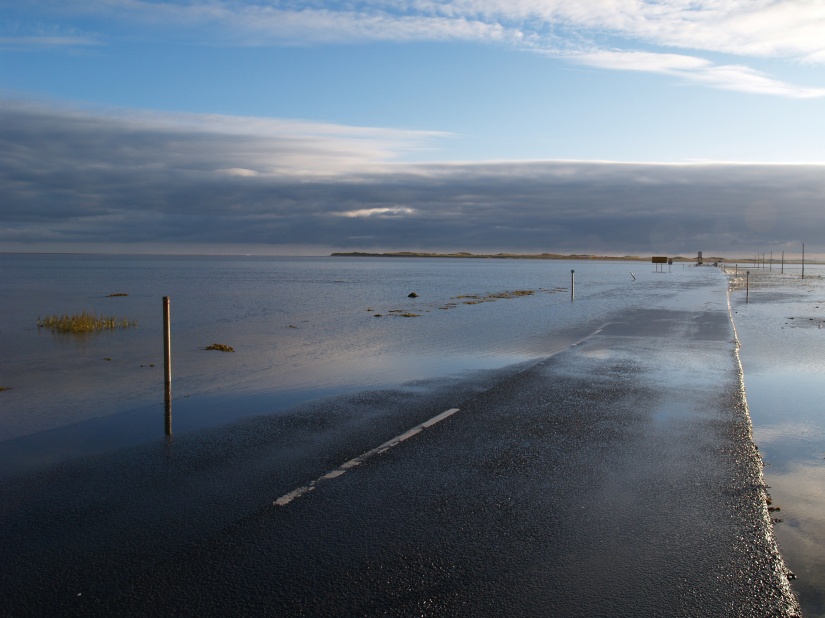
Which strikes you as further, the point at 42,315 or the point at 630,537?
the point at 42,315

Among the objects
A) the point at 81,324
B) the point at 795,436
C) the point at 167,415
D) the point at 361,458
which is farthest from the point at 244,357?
the point at 795,436

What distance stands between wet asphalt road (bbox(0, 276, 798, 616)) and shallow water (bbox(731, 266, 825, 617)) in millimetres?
237

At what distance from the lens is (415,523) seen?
18.9 feet

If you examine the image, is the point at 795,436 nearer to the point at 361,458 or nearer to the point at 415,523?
the point at 361,458

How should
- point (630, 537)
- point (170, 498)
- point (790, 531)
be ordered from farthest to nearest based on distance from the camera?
point (170, 498) → point (790, 531) → point (630, 537)

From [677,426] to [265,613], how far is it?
6794mm

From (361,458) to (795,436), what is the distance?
6066 mm

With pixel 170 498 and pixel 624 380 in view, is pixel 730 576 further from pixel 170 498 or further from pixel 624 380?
pixel 624 380

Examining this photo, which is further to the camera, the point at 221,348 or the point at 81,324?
the point at 81,324

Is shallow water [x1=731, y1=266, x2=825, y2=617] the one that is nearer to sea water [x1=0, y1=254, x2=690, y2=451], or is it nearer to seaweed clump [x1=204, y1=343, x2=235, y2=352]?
sea water [x1=0, y1=254, x2=690, y2=451]

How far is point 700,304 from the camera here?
1452 inches

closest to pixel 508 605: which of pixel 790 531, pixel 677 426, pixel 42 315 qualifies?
pixel 790 531

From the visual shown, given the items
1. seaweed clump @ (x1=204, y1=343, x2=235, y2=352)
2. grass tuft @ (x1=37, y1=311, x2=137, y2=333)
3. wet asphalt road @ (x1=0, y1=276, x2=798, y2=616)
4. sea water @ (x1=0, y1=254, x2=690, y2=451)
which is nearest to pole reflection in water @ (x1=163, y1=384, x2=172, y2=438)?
sea water @ (x1=0, y1=254, x2=690, y2=451)

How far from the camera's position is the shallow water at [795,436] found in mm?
5363
